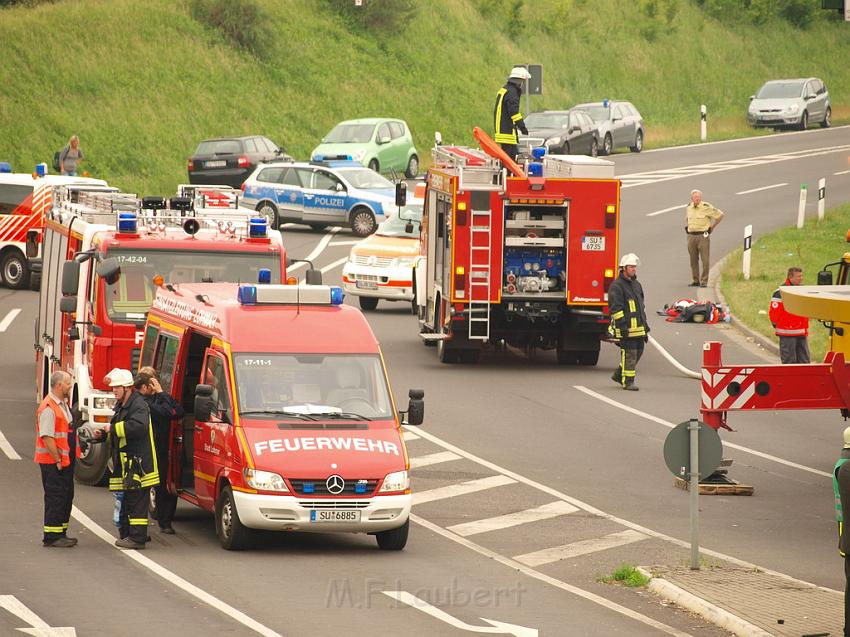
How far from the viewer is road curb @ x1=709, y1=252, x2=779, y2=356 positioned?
27.9 m

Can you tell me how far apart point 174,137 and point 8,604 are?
128 ft

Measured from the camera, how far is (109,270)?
17.9m

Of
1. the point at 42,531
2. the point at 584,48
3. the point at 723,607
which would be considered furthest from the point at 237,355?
the point at 584,48

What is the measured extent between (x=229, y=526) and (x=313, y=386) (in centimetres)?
146

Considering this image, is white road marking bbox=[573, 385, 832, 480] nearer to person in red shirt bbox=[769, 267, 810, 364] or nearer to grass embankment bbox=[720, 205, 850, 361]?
person in red shirt bbox=[769, 267, 810, 364]

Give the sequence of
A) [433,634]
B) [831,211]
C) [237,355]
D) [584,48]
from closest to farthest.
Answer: [433,634], [237,355], [831,211], [584,48]

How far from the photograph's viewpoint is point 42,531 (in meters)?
15.5

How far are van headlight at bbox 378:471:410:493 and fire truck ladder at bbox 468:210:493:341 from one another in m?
10.7

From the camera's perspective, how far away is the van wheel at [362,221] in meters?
40.2

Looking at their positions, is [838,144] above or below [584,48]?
below

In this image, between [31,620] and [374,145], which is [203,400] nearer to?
[31,620]

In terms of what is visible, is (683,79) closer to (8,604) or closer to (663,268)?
(663,268)

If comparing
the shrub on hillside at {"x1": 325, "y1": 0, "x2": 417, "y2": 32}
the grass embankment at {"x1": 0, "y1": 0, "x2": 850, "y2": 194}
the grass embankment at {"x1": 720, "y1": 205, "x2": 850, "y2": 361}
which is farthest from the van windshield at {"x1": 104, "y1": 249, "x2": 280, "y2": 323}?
the shrub on hillside at {"x1": 325, "y1": 0, "x2": 417, "y2": 32}

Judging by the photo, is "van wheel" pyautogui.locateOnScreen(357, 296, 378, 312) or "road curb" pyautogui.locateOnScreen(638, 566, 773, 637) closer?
"road curb" pyautogui.locateOnScreen(638, 566, 773, 637)
